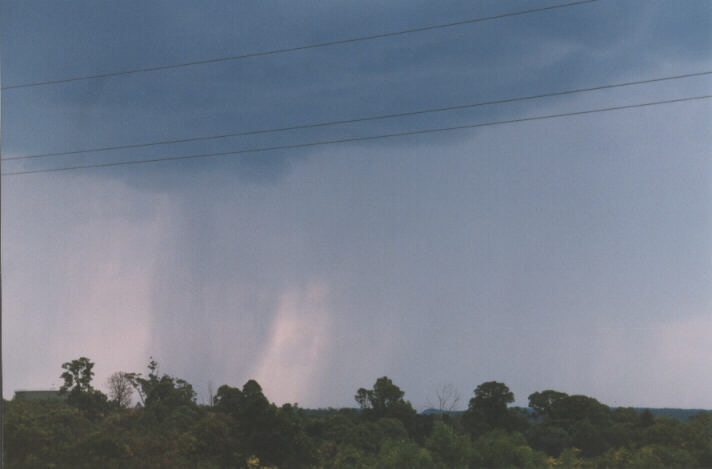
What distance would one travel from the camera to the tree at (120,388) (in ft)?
51.9

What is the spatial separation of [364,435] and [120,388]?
7.04m

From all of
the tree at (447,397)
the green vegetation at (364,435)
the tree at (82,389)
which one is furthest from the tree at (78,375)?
the tree at (447,397)

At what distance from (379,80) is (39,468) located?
9.28 meters

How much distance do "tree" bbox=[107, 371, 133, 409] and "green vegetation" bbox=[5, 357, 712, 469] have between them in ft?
3.96

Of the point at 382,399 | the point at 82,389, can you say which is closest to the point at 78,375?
the point at 82,389

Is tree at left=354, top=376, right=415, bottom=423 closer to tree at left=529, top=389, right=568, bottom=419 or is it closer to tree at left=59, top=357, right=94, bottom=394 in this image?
tree at left=529, top=389, right=568, bottom=419

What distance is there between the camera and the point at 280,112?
46.0ft

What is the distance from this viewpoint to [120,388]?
1592cm

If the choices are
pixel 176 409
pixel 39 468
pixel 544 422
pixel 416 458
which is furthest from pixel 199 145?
pixel 544 422

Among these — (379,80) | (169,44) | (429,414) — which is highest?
(169,44)

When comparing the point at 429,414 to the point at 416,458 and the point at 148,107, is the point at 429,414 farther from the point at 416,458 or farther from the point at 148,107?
the point at 148,107

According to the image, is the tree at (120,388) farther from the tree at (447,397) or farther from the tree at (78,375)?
the tree at (447,397)

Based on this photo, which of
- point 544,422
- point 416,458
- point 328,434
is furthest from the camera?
point 544,422

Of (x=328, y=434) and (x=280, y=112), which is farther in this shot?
(x=280, y=112)
